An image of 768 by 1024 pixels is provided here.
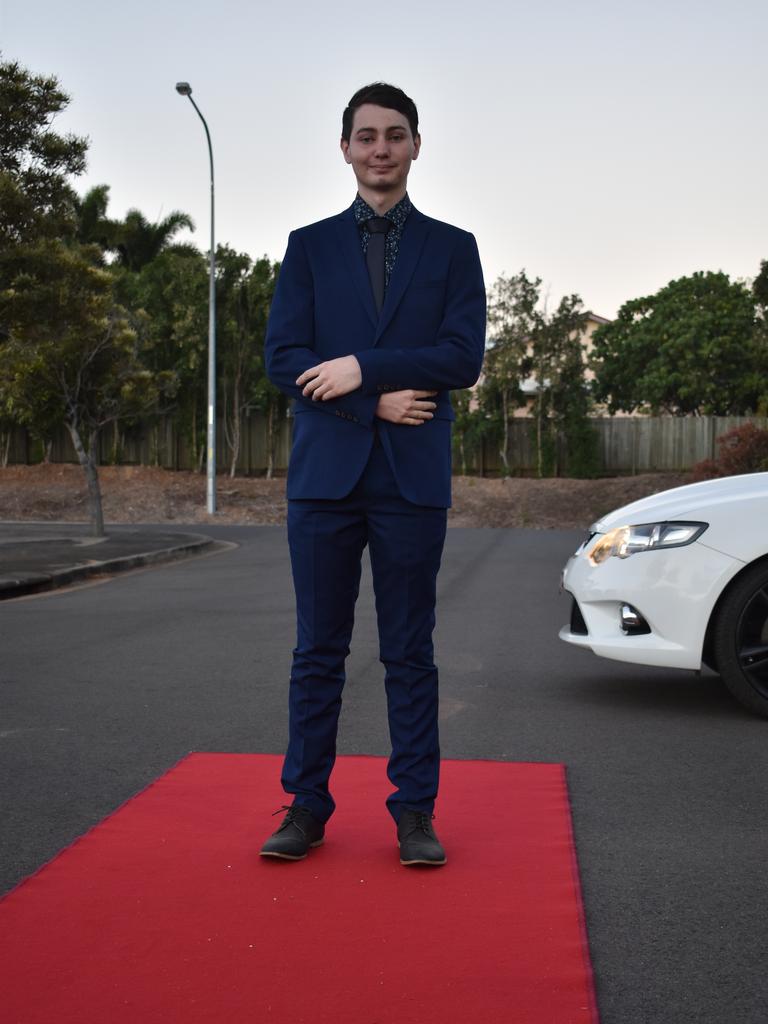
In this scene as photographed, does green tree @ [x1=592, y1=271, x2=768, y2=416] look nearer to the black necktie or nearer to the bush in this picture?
the bush

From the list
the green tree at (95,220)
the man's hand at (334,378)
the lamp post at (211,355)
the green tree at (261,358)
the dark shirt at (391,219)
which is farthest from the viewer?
the green tree at (95,220)

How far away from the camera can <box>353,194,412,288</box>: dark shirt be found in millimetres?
3588

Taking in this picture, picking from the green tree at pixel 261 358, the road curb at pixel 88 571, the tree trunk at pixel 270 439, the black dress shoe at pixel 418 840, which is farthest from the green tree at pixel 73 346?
the black dress shoe at pixel 418 840

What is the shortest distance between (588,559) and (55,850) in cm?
300

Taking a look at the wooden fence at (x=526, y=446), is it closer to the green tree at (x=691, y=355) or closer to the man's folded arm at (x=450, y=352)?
the green tree at (x=691, y=355)

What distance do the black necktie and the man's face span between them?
0.32 ft

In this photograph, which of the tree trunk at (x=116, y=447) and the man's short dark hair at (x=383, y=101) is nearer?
the man's short dark hair at (x=383, y=101)

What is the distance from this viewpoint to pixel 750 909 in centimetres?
319

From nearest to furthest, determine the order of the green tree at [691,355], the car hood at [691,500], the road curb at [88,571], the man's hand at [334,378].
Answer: the man's hand at [334,378], the car hood at [691,500], the road curb at [88,571], the green tree at [691,355]

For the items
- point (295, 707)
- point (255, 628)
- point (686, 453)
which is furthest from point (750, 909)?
point (686, 453)

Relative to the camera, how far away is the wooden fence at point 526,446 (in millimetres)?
35562

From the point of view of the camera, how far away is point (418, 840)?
346cm

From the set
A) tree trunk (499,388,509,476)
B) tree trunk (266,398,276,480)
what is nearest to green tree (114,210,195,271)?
tree trunk (266,398,276,480)

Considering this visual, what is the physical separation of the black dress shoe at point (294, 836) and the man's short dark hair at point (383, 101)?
1981mm
